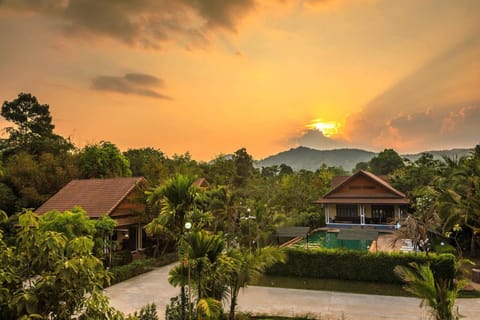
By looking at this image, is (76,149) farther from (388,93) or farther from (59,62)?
(388,93)

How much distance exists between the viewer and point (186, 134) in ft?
96.3

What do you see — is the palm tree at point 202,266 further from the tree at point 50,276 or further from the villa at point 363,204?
the villa at point 363,204

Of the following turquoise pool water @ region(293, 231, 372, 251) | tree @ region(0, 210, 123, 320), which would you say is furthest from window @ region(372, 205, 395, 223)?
tree @ region(0, 210, 123, 320)

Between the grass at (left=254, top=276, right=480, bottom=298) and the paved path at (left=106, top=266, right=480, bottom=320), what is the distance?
56 cm

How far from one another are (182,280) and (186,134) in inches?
844

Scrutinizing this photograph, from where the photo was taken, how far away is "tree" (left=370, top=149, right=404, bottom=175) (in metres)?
69.8

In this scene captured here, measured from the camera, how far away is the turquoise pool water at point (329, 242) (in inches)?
997

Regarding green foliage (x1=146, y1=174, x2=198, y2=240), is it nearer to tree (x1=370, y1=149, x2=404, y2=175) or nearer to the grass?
the grass

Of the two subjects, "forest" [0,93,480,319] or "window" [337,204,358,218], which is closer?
"forest" [0,93,480,319]

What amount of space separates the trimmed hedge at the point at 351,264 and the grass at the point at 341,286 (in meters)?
0.30

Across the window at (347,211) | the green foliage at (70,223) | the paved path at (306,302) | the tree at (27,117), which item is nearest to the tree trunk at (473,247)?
the paved path at (306,302)

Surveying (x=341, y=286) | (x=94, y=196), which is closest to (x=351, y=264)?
(x=341, y=286)

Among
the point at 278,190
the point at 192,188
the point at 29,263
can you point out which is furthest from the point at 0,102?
the point at 29,263

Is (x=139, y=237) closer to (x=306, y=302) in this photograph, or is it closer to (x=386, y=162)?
(x=306, y=302)
